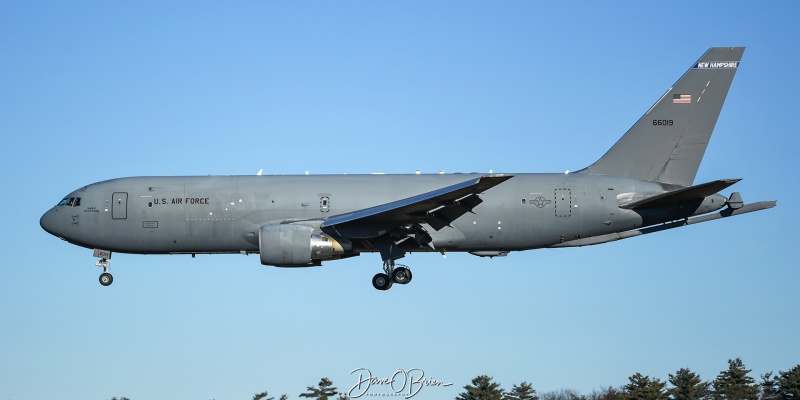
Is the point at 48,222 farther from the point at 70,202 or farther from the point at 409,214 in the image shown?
the point at 409,214

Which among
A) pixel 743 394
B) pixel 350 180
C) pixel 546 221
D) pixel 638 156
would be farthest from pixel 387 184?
pixel 743 394

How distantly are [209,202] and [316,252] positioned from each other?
511cm

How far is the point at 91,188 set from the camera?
57.5 m

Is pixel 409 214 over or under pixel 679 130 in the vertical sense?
under

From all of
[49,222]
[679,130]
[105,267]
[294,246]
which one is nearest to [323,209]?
[294,246]

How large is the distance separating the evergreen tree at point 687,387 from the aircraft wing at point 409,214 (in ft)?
31.1

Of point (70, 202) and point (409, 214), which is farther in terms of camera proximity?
point (70, 202)

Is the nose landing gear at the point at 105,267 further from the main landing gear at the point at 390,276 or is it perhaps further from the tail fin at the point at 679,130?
the tail fin at the point at 679,130

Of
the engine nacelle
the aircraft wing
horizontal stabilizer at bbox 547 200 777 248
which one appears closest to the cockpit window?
the engine nacelle

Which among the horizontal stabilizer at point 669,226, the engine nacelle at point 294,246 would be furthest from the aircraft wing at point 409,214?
the horizontal stabilizer at point 669,226

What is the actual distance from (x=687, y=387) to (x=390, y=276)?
36.7 feet

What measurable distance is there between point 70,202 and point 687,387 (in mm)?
23797

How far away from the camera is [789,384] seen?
2071 inches

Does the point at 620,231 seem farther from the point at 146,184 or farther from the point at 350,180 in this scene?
the point at 146,184
